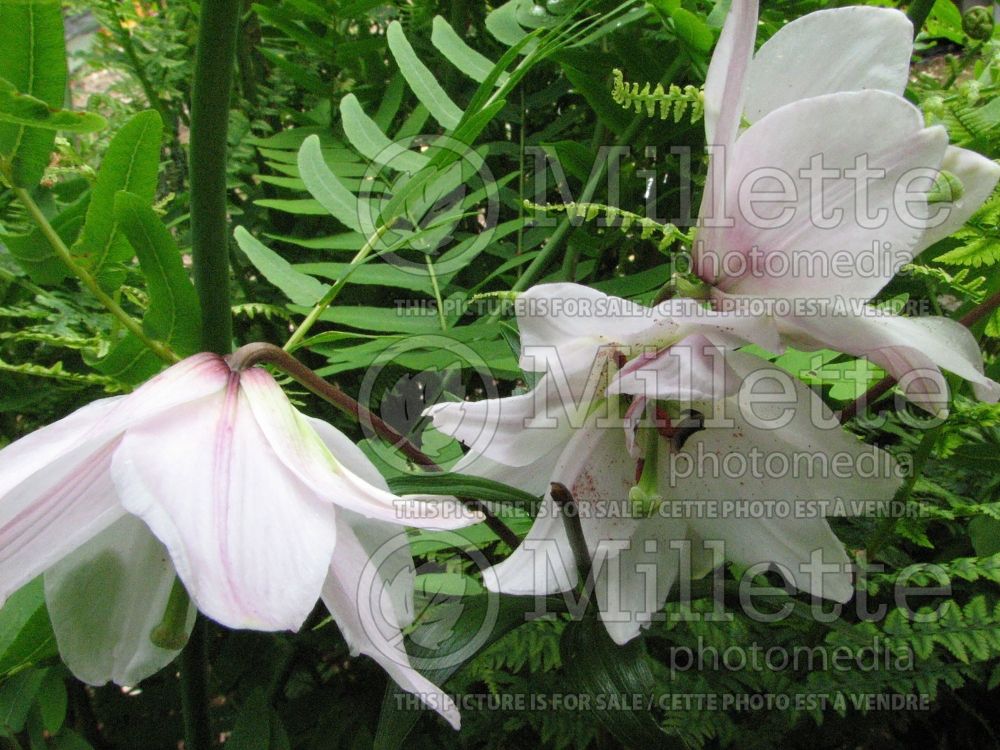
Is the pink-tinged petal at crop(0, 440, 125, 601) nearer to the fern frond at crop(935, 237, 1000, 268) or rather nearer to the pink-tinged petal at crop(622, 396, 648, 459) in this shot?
the pink-tinged petal at crop(622, 396, 648, 459)

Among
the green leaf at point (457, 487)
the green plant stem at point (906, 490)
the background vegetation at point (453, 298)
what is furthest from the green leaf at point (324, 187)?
the green plant stem at point (906, 490)

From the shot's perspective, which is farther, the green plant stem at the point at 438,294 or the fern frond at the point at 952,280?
the green plant stem at the point at 438,294

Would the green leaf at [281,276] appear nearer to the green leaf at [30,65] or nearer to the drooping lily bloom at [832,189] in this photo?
the green leaf at [30,65]

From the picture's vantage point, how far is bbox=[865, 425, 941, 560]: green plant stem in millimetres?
442

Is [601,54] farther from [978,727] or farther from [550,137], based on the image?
[978,727]

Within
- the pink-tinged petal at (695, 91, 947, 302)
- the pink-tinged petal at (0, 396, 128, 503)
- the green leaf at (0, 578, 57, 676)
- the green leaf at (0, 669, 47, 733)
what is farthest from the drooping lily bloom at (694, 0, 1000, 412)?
the green leaf at (0, 669, 47, 733)

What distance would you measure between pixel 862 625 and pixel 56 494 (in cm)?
40

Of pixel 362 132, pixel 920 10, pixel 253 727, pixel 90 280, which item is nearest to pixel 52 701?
pixel 253 727

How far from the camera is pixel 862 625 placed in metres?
0.46

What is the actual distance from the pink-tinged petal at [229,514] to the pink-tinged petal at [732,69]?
18 cm

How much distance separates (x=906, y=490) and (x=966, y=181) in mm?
203

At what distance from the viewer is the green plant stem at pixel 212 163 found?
0.28 m

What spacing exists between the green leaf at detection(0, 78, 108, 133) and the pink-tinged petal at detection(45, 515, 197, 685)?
140mm

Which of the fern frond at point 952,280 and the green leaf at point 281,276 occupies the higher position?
the fern frond at point 952,280
